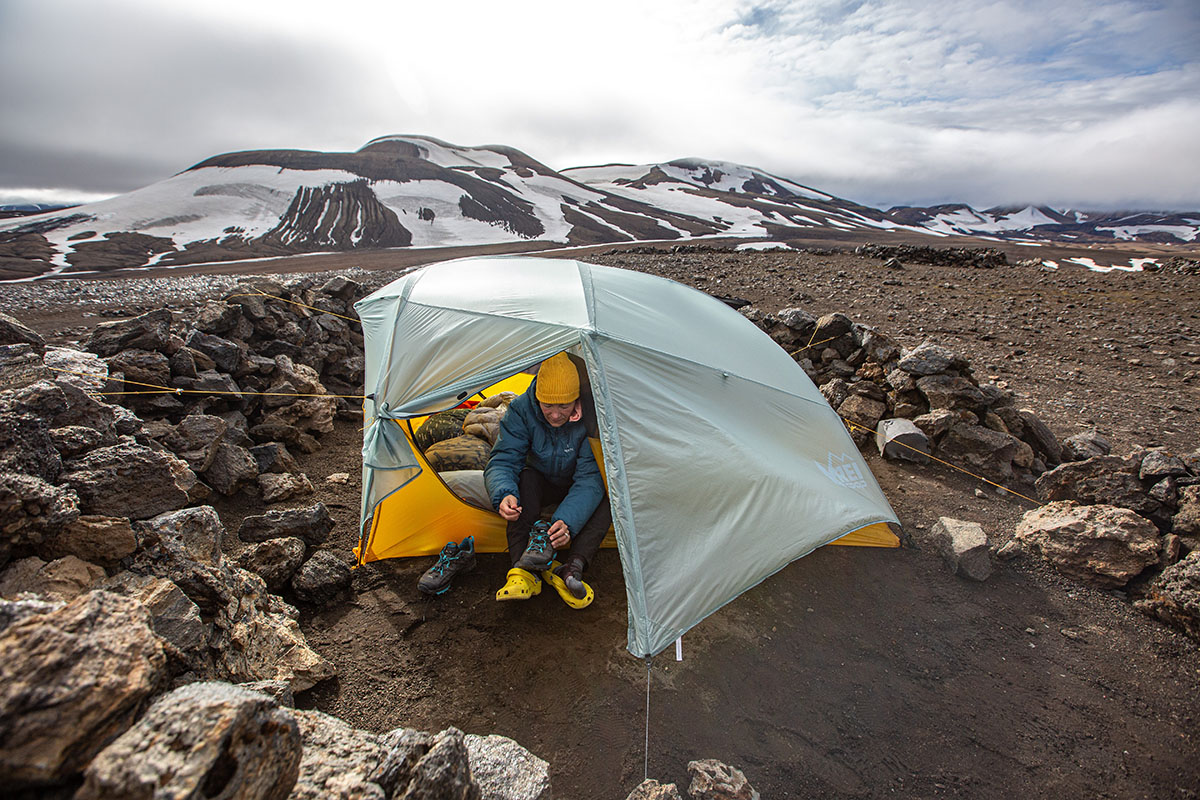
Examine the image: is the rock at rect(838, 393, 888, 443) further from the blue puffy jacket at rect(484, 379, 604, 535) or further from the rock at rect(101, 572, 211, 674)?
the rock at rect(101, 572, 211, 674)

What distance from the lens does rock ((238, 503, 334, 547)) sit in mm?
4348

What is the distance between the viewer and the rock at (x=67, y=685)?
1434 millimetres

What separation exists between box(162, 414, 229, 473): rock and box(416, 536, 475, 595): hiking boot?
2516 millimetres

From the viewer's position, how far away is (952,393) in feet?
18.8

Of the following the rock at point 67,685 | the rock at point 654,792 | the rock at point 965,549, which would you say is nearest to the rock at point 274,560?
the rock at point 67,685

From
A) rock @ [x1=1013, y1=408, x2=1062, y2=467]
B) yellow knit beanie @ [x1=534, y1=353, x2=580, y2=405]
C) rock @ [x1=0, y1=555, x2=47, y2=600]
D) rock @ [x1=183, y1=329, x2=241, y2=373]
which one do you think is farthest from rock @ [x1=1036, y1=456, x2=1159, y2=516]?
rock @ [x1=183, y1=329, x2=241, y2=373]

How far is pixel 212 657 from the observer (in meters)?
2.77

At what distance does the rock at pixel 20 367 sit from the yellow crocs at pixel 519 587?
3672 mm

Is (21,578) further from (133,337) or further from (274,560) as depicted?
(133,337)

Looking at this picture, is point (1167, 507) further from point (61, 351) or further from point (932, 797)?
point (61, 351)

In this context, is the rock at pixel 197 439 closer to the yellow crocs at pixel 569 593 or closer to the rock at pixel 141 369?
the rock at pixel 141 369

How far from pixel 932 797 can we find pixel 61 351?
7.81m

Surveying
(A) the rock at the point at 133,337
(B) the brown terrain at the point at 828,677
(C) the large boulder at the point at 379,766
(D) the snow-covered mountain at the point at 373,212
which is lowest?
(B) the brown terrain at the point at 828,677

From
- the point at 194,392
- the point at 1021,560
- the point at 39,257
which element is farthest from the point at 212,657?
the point at 39,257
